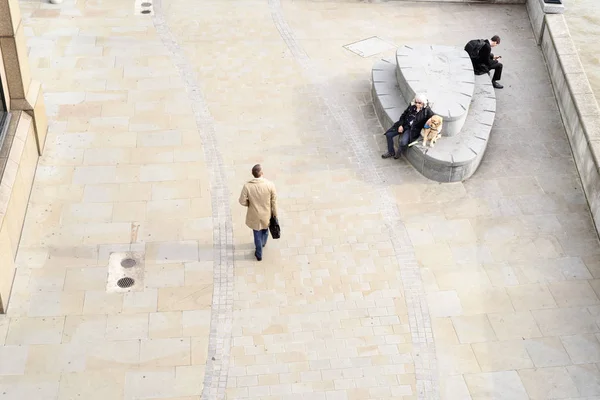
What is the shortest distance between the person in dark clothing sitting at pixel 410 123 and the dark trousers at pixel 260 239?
3.46 meters

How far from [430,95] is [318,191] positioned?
306cm

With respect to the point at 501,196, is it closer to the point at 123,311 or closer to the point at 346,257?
the point at 346,257

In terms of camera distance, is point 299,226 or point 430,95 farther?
point 430,95

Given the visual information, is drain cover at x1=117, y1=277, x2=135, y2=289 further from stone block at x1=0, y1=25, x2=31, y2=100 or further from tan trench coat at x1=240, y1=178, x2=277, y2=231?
stone block at x1=0, y1=25, x2=31, y2=100

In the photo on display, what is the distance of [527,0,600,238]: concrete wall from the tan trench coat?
5.90 m

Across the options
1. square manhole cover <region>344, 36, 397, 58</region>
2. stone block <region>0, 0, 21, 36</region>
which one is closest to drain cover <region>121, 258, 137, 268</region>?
stone block <region>0, 0, 21, 36</region>

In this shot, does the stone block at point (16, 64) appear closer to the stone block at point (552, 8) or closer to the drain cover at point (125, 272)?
the drain cover at point (125, 272)

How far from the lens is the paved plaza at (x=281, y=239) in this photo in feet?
39.7

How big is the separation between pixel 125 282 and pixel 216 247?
63.3 inches

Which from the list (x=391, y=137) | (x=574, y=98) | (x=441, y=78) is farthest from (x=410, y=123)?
(x=574, y=98)

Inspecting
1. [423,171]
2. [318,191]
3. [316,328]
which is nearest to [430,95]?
[423,171]

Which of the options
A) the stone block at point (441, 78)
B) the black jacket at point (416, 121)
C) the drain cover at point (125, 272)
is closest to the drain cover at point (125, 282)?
the drain cover at point (125, 272)

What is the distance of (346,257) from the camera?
1391cm

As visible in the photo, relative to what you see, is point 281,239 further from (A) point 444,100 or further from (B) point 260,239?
(A) point 444,100
